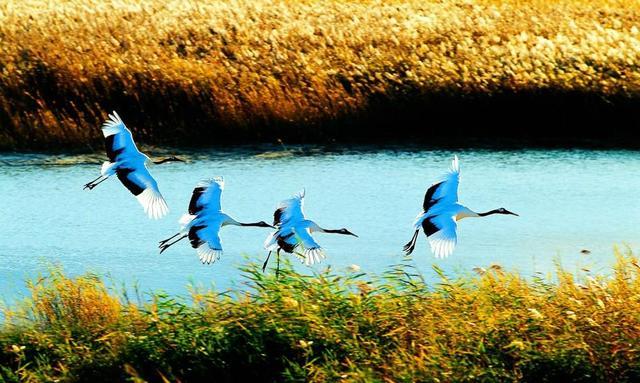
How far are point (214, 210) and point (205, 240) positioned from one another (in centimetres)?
10

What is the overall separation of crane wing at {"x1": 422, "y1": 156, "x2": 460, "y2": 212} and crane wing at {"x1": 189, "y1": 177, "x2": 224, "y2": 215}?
684 mm

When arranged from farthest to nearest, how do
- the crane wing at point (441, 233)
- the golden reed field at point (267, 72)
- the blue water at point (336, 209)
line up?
the golden reed field at point (267, 72) → the blue water at point (336, 209) → the crane wing at point (441, 233)

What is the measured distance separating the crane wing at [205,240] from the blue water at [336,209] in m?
1.44

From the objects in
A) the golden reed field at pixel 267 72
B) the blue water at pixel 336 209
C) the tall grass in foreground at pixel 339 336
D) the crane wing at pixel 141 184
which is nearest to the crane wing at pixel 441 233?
the tall grass in foreground at pixel 339 336

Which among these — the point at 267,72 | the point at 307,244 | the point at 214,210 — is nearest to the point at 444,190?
the point at 307,244

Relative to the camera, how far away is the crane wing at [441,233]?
14.1 feet

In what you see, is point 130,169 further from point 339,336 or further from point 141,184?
point 339,336

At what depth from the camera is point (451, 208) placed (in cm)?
440

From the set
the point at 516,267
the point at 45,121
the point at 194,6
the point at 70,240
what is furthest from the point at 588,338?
the point at 194,6

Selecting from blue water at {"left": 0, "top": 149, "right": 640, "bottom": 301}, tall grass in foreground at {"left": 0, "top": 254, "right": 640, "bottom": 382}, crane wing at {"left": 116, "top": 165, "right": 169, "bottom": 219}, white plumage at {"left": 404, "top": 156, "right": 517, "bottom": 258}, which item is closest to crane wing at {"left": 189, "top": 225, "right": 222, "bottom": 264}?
crane wing at {"left": 116, "top": 165, "right": 169, "bottom": 219}

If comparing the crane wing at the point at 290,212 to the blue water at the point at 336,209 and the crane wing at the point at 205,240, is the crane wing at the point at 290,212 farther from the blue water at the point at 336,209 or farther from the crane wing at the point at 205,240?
the blue water at the point at 336,209

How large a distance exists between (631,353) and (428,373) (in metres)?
0.78

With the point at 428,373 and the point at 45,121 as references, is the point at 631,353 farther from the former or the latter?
the point at 45,121

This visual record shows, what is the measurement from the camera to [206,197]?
429 centimetres
